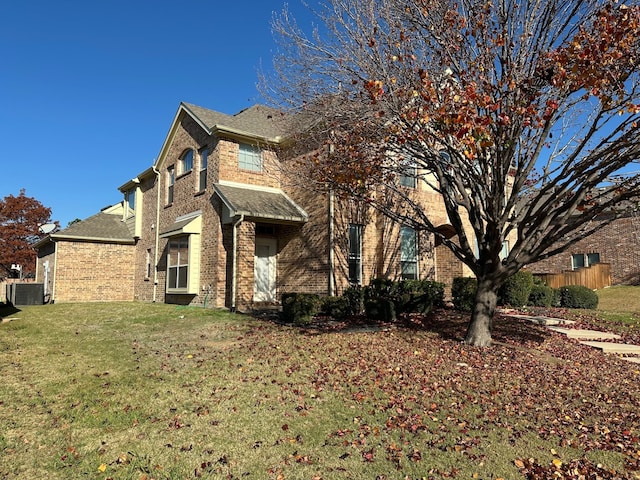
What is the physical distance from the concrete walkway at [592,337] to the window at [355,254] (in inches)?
176

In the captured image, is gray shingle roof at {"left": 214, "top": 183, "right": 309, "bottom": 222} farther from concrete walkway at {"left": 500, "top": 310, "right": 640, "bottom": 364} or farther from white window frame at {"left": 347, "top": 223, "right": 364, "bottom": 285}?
concrete walkway at {"left": 500, "top": 310, "right": 640, "bottom": 364}

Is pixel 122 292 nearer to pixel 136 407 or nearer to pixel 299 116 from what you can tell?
pixel 299 116

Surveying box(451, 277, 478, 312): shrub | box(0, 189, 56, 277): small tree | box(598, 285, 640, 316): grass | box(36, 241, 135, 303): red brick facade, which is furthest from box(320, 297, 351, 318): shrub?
box(0, 189, 56, 277): small tree

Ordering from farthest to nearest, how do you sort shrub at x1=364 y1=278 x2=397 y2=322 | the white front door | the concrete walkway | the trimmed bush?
the white front door < the trimmed bush < shrub at x1=364 y1=278 x2=397 y2=322 < the concrete walkway

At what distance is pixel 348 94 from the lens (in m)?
8.30

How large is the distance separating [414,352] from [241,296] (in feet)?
22.6

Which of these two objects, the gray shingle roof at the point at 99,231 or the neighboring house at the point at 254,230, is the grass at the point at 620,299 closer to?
the neighboring house at the point at 254,230

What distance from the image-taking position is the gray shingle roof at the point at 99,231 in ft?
64.9

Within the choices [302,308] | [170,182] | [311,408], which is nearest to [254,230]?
[302,308]

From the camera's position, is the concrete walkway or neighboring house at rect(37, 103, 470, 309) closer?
the concrete walkway

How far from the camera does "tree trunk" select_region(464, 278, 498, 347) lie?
831cm

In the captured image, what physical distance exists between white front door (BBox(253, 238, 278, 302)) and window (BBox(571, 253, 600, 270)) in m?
18.8

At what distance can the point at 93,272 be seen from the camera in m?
20.4

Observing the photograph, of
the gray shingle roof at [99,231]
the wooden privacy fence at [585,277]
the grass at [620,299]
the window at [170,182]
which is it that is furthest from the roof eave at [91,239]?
the grass at [620,299]
